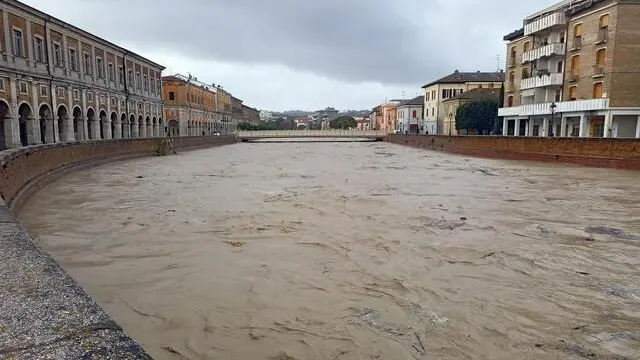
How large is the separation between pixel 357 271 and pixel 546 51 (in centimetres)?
4288

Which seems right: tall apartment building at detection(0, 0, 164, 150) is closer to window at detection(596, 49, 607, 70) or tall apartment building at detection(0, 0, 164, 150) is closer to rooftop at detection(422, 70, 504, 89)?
window at detection(596, 49, 607, 70)

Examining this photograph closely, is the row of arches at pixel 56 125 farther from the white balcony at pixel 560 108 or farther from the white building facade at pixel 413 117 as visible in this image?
the white building facade at pixel 413 117

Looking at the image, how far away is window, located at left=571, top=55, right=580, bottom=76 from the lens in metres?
39.8

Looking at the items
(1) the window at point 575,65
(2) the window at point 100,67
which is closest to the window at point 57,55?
(2) the window at point 100,67

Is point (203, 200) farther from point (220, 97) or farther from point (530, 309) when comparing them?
point (220, 97)

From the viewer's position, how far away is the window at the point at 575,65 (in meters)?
39.8

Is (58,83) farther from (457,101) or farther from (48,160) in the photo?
(457,101)

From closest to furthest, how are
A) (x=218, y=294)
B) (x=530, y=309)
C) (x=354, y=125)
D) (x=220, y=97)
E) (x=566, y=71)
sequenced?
(x=530, y=309) → (x=218, y=294) → (x=566, y=71) → (x=220, y=97) → (x=354, y=125)

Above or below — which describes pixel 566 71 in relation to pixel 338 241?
above

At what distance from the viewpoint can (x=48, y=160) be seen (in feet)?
61.5

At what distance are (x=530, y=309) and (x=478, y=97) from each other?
6417 cm

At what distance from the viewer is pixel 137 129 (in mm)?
57844

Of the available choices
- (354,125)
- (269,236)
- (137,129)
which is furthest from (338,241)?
(354,125)

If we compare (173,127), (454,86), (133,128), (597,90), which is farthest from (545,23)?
(173,127)
